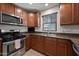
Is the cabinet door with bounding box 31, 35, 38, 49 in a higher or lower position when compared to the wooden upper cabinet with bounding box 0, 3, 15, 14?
lower

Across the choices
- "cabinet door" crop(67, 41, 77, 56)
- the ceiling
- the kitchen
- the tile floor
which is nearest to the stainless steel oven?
the kitchen

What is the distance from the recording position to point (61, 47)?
1.54 meters

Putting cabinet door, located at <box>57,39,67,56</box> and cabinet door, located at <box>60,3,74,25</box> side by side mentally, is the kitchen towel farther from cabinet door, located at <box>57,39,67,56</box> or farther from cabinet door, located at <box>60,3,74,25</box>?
cabinet door, located at <box>60,3,74,25</box>

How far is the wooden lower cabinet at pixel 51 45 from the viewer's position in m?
1.50

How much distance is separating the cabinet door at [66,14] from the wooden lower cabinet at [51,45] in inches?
10.9

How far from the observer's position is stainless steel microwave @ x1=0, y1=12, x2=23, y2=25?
149 cm

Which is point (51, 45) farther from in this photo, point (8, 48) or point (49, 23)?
point (8, 48)

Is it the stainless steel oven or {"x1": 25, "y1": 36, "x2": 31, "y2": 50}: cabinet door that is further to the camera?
{"x1": 25, "y1": 36, "x2": 31, "y2": 50}: cabinet door

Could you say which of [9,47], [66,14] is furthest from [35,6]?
[9,47]

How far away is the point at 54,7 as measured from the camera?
1551 mm

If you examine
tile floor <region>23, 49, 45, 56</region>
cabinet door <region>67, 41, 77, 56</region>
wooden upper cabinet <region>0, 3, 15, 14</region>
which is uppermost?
wooden upper cabinet <region>0, 3, 15, 14</region>

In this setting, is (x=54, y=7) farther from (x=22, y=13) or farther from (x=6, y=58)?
(x=6, y=58)

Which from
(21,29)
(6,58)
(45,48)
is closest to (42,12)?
(21,29)

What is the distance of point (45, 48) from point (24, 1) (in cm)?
78
